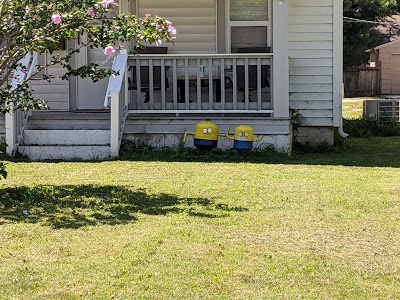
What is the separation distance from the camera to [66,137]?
10.4 m

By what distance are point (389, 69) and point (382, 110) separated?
22.5 metres

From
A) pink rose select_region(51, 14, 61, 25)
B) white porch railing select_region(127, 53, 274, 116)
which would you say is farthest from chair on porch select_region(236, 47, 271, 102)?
pink rose select_region(51, 14, 61, 25)

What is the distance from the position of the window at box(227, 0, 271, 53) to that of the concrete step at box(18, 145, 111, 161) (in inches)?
134

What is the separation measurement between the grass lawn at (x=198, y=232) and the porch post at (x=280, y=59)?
1764 millimetres

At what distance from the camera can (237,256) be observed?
4.86m

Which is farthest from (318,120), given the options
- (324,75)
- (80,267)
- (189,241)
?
(80,267)

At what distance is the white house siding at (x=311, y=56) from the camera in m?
12.3

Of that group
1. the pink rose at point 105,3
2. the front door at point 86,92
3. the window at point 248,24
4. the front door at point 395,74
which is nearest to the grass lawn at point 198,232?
the pink rose at point 105,3

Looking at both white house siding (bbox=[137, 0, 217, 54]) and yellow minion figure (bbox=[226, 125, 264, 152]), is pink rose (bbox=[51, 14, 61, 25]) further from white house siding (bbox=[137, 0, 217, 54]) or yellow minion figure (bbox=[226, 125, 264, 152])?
white house siding (bbox=[137, 0, 217, 54])

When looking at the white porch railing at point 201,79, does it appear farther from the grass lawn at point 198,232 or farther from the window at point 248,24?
the grass lawn at point 198,232

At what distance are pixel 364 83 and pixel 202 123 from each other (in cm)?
2941

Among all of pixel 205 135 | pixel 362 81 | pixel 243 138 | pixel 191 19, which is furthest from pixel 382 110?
pixel 362 81

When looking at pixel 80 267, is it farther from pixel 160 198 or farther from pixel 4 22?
pixel 4 22

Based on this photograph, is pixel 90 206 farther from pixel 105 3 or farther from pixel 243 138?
pixel 243 138
